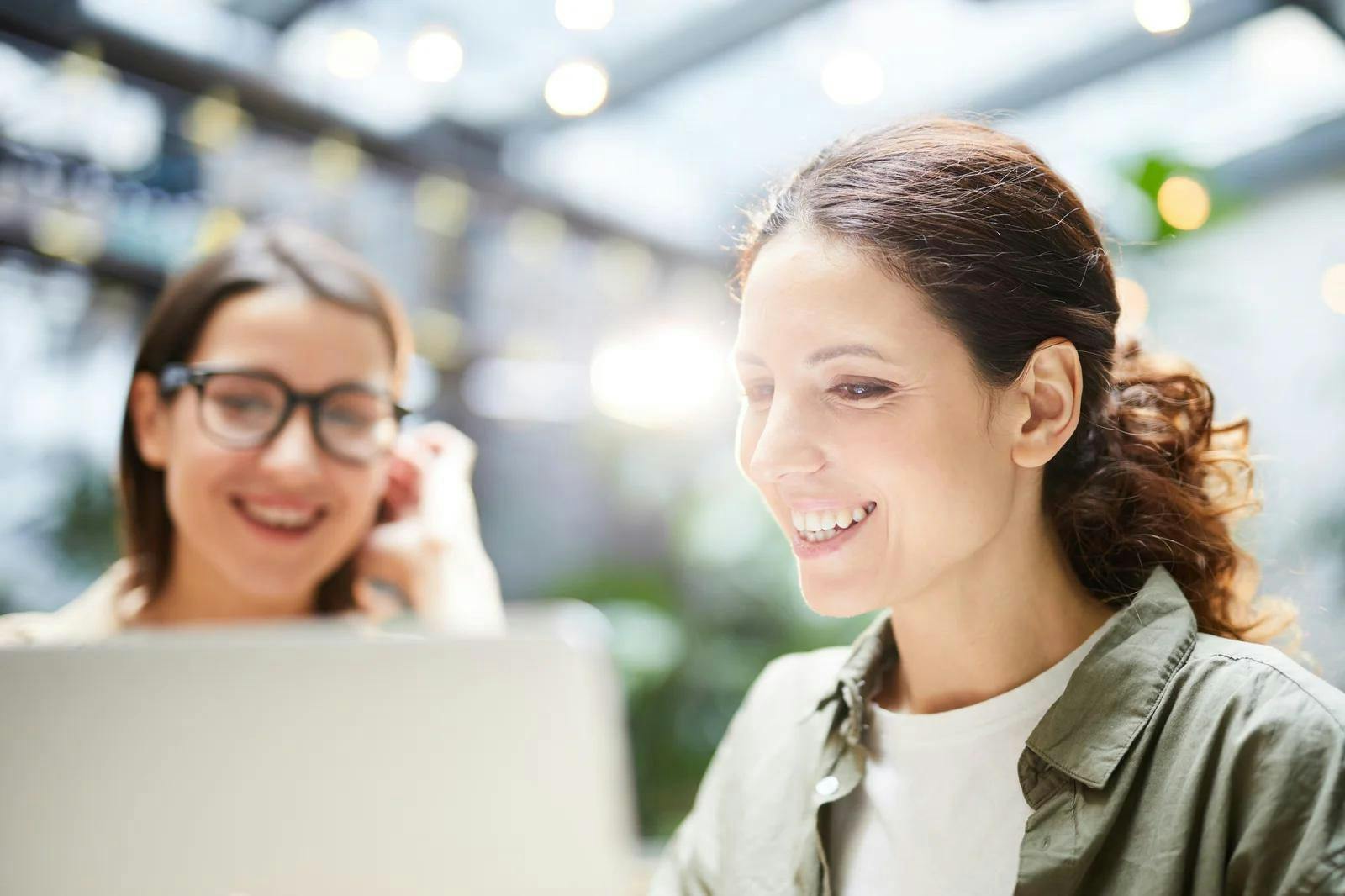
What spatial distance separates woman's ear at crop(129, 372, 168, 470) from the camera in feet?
5.01

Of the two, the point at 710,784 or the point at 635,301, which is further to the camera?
the point at 635,301

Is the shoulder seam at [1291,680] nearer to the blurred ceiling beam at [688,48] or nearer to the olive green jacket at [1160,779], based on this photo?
the olive green jacket at [1160,779]

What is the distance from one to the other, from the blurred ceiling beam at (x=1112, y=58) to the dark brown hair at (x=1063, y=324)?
3.73 feet

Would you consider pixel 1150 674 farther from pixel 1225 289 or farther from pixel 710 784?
pixel 1225 289

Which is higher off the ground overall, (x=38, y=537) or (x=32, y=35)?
(x=32, y=35)

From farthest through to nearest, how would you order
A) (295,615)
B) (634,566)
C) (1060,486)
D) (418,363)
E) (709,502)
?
(709,502)
(634,566)
(418,363)
(295,615)
(1060,486)

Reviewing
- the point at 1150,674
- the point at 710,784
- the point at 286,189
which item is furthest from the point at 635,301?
the point at 1150,674

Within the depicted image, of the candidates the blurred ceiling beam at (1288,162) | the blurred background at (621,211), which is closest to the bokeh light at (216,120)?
the blurred background at (621,211)

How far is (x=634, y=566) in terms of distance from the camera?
2719 mm

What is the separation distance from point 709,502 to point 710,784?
1.60 m

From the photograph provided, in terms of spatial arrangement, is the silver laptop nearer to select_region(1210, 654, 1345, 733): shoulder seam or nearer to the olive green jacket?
the olive green jacket

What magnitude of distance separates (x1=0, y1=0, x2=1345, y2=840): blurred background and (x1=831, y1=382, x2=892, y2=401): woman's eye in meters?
0.35

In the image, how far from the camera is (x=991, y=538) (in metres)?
1.12

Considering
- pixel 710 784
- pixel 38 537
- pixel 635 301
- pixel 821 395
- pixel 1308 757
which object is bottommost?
pixel 710 784
